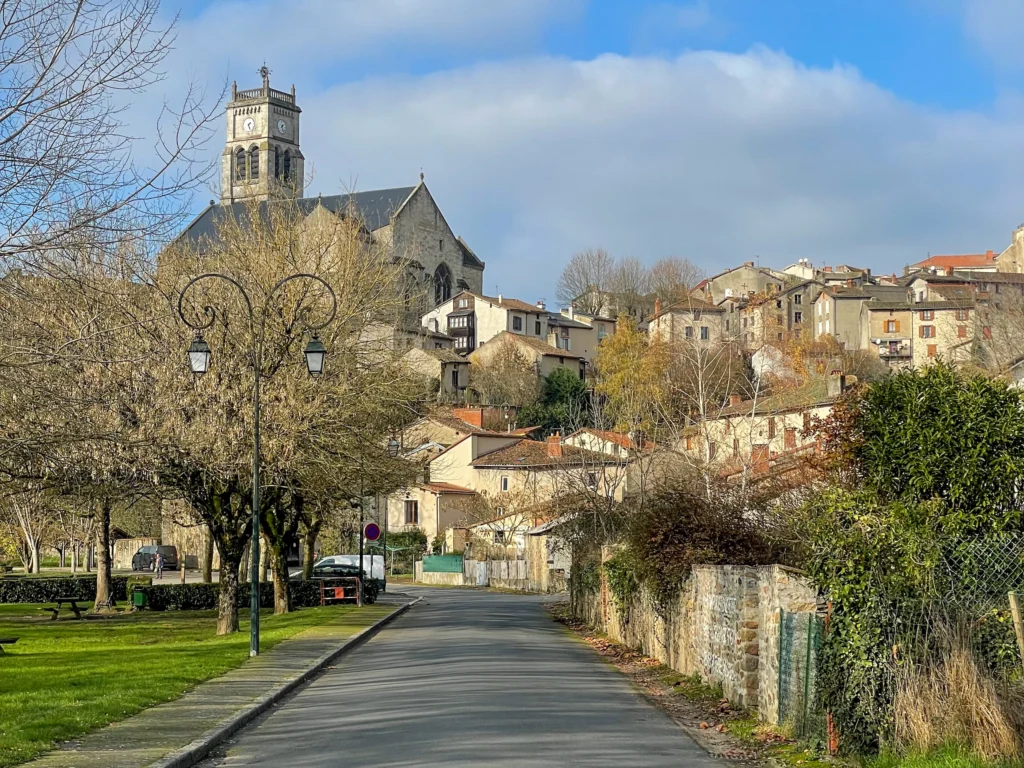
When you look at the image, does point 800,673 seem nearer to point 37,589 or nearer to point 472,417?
point 37,589

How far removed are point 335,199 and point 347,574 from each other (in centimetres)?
7603

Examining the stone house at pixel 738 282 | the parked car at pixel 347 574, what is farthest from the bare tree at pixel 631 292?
the parked car at pixel 347 574

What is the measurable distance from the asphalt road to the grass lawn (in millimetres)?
1803

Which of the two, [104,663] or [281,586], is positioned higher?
[281,586]

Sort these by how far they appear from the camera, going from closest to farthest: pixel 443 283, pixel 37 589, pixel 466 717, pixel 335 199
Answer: pixel 466 717, pixel 37 589, pixel 335 199, pixel 443 283

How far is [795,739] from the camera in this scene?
11719 mm

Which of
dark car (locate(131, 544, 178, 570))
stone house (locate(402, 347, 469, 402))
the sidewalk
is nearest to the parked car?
the sidewalk

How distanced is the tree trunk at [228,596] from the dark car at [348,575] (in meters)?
13.7

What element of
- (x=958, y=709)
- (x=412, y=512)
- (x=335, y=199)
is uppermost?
(x=335, y=199)

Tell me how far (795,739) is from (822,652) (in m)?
1.14

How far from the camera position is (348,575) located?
45594 mm

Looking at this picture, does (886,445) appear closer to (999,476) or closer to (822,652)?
(999,476)

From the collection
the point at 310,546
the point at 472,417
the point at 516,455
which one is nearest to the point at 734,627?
the point at 310,546

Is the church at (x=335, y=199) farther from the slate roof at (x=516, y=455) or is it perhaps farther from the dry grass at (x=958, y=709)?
the dry grass at (x=958, y=709)
